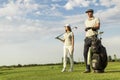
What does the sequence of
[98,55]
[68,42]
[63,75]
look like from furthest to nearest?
[68,42], [98,55], [63,75]

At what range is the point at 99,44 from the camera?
18969 mm

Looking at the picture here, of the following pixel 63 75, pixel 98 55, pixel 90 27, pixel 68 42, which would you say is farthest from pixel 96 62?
pixel 68 42

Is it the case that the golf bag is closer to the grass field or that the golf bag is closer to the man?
the man

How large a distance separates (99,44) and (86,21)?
1421mm

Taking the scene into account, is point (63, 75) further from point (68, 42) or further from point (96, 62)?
point (68, 42)

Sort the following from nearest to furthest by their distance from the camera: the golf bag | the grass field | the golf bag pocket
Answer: the grass field → the golf bag → the golf bag pocket

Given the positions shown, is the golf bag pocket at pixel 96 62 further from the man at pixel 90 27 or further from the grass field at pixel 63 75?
the grass field at pixel 63 75

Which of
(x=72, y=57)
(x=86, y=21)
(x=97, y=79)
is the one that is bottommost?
(x=97, y=79)

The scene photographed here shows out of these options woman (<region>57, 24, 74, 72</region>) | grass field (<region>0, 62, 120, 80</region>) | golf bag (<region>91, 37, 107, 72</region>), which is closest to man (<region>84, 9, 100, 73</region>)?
golf bag (<region>91, 37, 107, 72</region>)

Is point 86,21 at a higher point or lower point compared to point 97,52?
higher

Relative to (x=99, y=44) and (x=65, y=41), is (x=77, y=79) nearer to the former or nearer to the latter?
(x=99, y=44)

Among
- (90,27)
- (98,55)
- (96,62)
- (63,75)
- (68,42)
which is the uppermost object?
(90,27)

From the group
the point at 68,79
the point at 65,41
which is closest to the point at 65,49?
the point at 65,41

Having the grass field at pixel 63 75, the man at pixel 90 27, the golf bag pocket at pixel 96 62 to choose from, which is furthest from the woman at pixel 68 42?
the golf bag pocket at pixel 96 62
